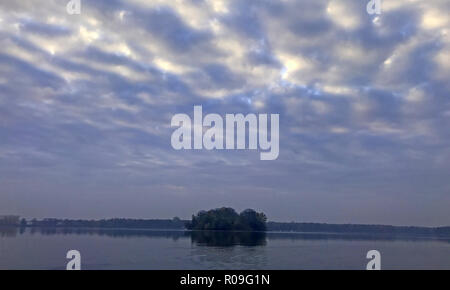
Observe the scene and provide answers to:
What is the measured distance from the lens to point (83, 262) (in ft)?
166

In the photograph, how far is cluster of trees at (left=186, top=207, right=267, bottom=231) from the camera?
140 meters

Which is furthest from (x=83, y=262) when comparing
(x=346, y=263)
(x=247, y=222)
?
(x=247, y=222)

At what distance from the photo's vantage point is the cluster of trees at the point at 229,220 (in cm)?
14038

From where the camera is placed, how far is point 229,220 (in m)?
140
